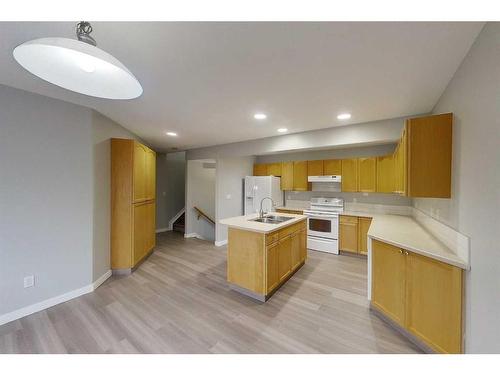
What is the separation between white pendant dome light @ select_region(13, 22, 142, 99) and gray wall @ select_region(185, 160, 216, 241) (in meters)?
4.58

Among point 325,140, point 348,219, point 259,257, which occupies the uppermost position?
point 325,140

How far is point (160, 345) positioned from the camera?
1775mm

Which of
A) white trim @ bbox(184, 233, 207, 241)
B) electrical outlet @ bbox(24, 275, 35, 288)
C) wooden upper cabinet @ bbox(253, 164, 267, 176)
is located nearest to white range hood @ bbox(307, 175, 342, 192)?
wooden upper cabinet @ bbox(253, 164, 267, 176)

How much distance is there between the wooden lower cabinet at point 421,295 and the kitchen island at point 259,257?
1.13m

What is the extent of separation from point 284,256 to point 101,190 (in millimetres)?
2841

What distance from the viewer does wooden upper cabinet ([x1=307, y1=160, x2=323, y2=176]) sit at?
458 centimetres

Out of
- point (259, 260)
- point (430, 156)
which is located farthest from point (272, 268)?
point (430, 156)

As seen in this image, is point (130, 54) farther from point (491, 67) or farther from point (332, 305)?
point (332, 305)

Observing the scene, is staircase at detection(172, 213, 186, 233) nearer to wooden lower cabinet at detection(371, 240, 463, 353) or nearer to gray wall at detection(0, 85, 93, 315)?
gray wall at detection(0, 85, 93, 315)

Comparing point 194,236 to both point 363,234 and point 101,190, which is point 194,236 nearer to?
point 101,190

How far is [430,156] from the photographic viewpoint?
1.82 meters

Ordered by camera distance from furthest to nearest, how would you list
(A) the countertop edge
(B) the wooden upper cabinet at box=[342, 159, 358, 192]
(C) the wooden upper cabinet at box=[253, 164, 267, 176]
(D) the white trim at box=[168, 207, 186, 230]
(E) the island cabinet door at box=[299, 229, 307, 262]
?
(D) the white trim at box=[168, 207, 186, 230]
(C) the wooden upper cabinet at box=[253, 164, 267, 176]
(B) the wooden upper cabinet at box=[342, 159, 358, 192]
(E) the island cabinet door at box=[299, 229, 307, 262]
(A) the countertop edge

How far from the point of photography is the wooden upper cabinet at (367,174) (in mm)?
3951
